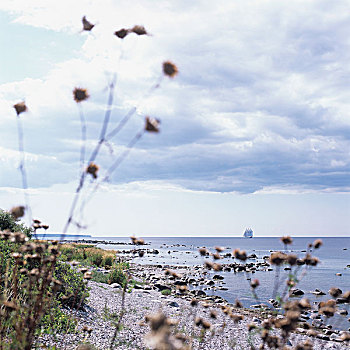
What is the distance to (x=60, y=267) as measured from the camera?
1007 centimetres

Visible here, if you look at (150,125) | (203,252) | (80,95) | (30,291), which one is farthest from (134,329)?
(150,125)

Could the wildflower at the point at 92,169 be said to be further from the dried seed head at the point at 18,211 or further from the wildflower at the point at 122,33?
the wildflower at the point at 122,33

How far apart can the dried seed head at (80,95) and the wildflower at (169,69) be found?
0.76 metres

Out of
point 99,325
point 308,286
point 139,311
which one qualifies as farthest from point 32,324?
point 308,286

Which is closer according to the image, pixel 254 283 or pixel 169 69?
pixel 169 69

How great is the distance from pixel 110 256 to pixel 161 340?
25112 mm

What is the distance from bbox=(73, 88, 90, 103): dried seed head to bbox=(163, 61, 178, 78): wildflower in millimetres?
757

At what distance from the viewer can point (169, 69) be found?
3314 mm

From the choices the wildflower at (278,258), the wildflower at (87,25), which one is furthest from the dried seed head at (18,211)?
the wildflower at (278,258)

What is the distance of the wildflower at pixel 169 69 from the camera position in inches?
130

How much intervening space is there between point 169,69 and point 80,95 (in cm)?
85

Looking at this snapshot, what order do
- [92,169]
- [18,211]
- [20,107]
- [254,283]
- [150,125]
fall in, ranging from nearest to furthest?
[150,125]
[92,169]
[18,211]
[20,107]
[254,283]

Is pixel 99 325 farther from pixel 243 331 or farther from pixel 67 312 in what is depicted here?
pixel 243 331

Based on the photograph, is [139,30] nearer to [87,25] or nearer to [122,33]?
[122,33]
